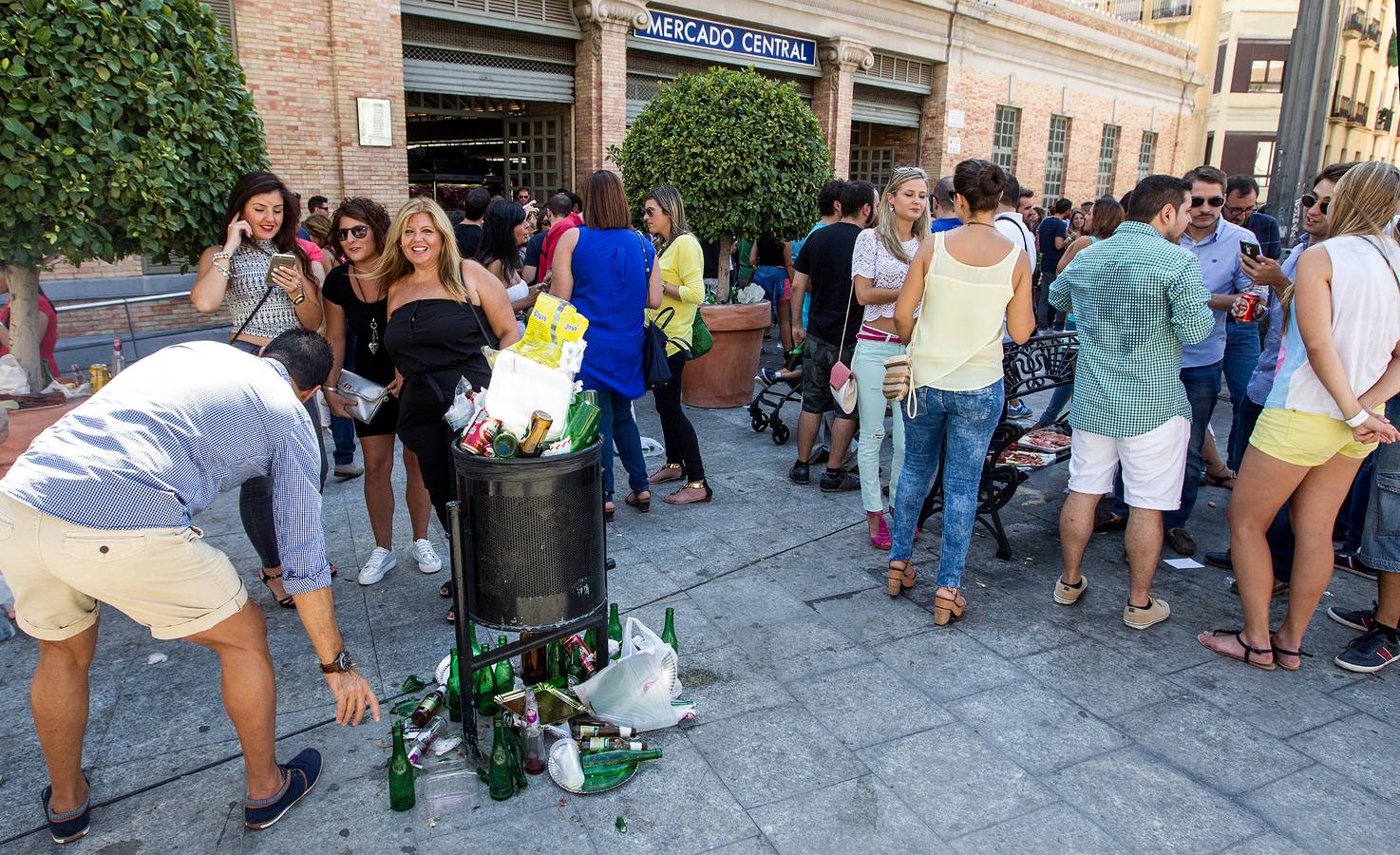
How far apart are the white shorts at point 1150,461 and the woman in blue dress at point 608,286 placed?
7.76 ft

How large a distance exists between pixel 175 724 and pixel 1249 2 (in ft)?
136

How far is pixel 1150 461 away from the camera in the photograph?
373 centimetres

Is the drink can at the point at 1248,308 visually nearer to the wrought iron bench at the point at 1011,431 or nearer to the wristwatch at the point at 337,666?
the wrought iron bench at the point at 1011,431

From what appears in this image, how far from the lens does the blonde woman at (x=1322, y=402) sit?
3246mm

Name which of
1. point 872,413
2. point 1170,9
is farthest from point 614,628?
point 1170,9

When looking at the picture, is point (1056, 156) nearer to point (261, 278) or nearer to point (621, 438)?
point (621, 438)

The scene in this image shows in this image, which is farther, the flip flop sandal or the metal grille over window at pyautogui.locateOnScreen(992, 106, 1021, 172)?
the metal grille over window at pyautogui.locateOnScreen(992, 106, 1021, 172)

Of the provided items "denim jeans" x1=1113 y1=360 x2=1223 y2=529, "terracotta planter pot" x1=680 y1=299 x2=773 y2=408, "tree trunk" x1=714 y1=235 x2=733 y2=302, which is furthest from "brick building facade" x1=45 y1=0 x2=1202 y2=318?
"denim jeans" x1=1113 y1=360 x2=1223 y2=529

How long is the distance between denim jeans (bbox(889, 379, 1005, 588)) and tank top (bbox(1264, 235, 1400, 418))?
1154mm

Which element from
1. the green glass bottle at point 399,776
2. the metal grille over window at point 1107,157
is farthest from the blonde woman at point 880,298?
the metal grille over window at point 1107,157

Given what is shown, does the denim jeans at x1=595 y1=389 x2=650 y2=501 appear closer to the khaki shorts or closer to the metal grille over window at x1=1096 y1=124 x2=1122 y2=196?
the khaki shorts

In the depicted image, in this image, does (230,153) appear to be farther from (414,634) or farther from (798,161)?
(798,161)

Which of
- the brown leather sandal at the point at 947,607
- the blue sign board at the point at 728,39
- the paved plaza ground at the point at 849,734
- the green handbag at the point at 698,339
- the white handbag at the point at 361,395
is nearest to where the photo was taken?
the paved plaza ground at the point at 849,734

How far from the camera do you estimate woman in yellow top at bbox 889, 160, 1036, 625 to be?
145 inches
